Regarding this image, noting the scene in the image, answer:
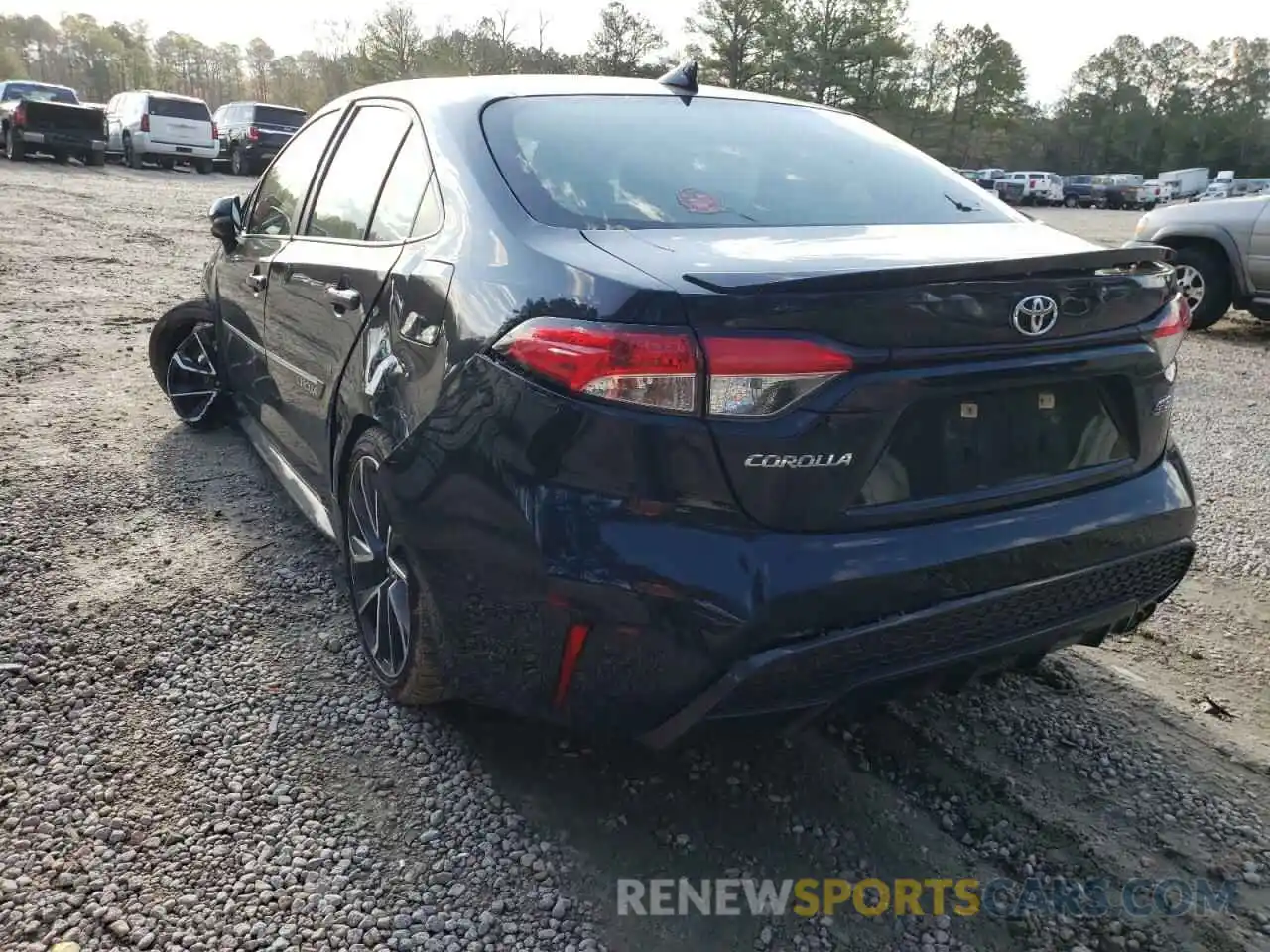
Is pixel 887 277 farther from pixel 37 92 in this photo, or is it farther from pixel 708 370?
pixel 37 92

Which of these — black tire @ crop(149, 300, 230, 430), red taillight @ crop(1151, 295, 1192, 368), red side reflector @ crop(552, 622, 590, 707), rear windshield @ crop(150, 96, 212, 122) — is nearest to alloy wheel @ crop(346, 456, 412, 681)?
red side reflector @ crop(552, 622, 590, 707)

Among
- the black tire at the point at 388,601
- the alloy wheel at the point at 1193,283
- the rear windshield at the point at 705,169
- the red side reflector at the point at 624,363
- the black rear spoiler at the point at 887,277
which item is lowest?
the black tire at the point at 388,601

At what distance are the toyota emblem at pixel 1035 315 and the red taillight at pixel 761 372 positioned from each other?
43 cm

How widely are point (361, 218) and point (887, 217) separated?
1539 mm

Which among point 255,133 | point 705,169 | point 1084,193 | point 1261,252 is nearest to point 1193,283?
point 1261,252

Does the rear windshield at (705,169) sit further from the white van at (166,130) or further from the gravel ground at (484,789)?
the white van at (166,130)

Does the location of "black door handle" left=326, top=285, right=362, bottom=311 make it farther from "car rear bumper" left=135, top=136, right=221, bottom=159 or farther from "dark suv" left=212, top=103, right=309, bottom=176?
"car rear bumper" left=135, top=136, right=221, bottom=159

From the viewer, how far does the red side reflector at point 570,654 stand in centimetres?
192

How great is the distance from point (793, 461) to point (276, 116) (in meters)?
28.6

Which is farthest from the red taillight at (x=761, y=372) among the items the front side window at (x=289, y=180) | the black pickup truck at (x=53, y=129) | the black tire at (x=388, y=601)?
the black pickup truck at (x=53, y=129)

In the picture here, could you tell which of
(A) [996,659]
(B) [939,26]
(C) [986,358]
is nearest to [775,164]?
(C) [986,358]

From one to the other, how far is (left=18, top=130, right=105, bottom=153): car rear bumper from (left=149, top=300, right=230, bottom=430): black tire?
22.4m

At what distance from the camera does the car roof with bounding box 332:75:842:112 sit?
279 centimetres

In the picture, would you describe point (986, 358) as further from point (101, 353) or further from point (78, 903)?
point (101, 353)
